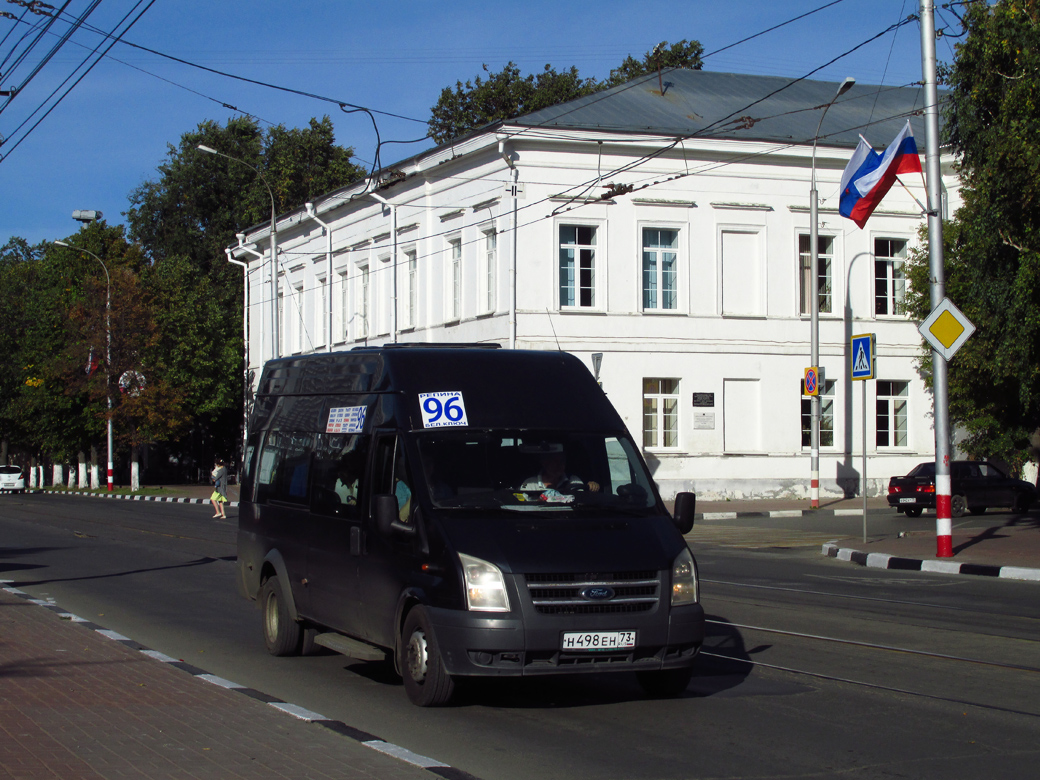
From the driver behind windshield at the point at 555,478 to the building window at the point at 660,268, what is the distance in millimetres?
28037

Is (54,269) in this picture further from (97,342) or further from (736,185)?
(736,185)

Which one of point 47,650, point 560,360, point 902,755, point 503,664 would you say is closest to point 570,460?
point 560,360

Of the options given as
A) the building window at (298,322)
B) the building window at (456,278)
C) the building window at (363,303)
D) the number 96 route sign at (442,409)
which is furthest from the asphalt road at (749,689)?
the building window at (298,322)

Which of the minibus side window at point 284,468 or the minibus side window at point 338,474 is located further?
the minibus side window at point 284,468

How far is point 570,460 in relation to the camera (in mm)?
8062

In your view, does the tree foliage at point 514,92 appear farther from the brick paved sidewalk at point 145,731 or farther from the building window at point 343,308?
the brick paved sidewalk at point 145,731

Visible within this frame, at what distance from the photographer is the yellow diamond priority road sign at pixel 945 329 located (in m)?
17.4

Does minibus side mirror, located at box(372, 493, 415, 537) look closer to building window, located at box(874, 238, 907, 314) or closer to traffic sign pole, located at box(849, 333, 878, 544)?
traffic sign pole, located at box(849, 333, 878, 544)

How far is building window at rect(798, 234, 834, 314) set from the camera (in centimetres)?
3744

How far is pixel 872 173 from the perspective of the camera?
25406 millimetres

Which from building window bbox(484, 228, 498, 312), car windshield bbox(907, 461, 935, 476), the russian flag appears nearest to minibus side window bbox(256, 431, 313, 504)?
the russian flag

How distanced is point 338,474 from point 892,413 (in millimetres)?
32632

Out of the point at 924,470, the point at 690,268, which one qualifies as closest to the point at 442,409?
the point at 924,470

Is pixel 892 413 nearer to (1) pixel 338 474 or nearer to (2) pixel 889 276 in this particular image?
(2) pixel 889 276
